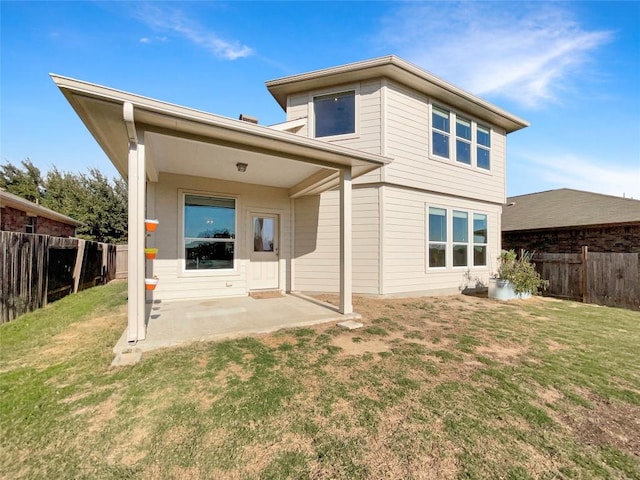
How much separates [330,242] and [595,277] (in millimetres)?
7485

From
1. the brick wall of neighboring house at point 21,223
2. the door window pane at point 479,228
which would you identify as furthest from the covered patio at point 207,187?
the brick wall of neighboring house at point 21,223

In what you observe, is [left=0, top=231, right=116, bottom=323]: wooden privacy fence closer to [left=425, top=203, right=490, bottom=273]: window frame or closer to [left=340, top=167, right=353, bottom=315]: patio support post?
[left=340, top=167, right=353, bottom=315]: patio support post

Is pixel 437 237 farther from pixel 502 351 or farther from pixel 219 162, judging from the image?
pixel 219 162

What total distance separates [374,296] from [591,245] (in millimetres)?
8064

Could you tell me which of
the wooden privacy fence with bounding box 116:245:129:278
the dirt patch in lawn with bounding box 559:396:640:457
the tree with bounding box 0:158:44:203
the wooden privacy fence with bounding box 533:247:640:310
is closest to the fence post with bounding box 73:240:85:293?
the wooden privacy fence with bounding box 116:245:129:278

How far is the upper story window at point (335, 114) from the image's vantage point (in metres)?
7.73

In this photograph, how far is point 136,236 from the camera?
3.69m

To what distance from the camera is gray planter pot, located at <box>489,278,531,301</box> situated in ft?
26.5

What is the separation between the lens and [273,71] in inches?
334

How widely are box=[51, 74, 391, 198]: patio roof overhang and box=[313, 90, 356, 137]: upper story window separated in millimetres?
1965

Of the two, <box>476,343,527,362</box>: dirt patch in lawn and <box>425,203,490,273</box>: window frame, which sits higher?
<box>425,203,490,273</box>: window frame

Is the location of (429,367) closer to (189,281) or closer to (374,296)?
(374,296)

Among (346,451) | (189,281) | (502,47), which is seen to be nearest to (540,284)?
(502,47)

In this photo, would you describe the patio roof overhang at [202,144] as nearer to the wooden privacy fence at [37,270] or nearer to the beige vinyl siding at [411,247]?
the beige vinyl siding at [411,247]
